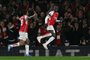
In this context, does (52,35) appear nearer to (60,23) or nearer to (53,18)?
(53,18)

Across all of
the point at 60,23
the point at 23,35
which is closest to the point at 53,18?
the point at 60,23

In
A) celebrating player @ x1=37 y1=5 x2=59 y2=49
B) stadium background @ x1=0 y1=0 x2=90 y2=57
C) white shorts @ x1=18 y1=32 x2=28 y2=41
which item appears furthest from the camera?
stadium background @ x1=0 y1=0 x2=90 y2=57

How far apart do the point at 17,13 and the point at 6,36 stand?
1955mm

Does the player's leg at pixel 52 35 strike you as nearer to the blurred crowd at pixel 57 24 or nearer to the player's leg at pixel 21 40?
the blurred crowd at pixel 57 24

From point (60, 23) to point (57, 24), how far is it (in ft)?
1.46

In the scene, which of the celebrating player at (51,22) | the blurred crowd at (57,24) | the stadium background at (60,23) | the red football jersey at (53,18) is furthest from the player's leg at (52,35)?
the blurred crowd at (57,24)

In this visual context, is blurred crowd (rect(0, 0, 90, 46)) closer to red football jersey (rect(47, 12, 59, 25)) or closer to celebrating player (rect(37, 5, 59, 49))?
celebrating player (rect(37, 5, 59, 49))

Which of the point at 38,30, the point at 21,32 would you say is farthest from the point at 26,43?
the point at 38,30

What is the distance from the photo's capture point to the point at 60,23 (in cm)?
2264

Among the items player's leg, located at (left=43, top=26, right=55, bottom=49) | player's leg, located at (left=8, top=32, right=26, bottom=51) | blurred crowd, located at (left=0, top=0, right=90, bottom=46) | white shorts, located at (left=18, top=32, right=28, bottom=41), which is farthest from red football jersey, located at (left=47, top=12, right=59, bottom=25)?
player's leg, located at (left=8, top=32, right=26, bottom=51)

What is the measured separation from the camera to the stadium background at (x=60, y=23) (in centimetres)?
2234

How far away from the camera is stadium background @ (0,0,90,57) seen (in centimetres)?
2234

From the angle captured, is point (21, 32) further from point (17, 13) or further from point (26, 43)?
point (17, 13)

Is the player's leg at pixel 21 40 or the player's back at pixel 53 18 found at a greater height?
the player's back at pixel 53 18
